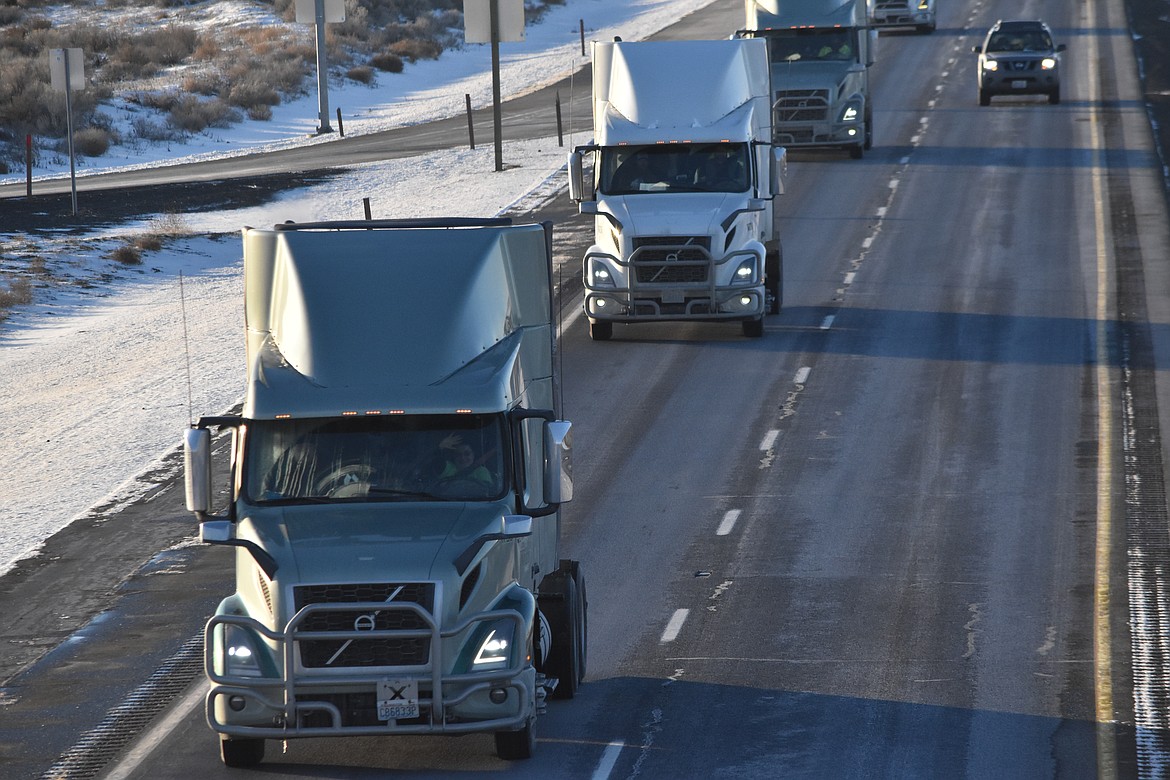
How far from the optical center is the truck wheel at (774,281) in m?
27.6

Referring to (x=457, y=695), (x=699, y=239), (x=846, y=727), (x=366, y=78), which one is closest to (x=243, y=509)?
(x=457, y=695)

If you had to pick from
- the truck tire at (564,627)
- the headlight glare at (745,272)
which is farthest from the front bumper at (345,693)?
the headlight glare at (745,272)

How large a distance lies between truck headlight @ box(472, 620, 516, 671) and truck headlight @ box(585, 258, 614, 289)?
14985 millimetres

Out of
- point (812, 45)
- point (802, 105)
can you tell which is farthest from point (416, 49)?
point (802, 105)

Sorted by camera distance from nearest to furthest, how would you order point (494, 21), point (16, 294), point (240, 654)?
1. point (240, 654)
2. point (16, 294)
3. point (494, 21)

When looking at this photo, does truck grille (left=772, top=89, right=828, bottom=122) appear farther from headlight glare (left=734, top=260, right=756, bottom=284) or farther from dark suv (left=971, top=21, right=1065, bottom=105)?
headlight glare (left=734, top=260, right=756, bottom=284)

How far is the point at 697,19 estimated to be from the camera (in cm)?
6944

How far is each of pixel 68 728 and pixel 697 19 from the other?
59163 mm

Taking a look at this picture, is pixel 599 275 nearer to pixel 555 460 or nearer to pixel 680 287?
pixel 680 287

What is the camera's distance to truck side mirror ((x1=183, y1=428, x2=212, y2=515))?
11.2 metres

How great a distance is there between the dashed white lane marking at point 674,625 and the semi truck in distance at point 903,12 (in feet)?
A: 167

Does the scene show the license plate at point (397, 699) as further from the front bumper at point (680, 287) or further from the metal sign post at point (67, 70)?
the metal sign post at point (67, 70)

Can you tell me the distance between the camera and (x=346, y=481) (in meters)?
11.6

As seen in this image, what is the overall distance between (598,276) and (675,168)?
1.81 m
